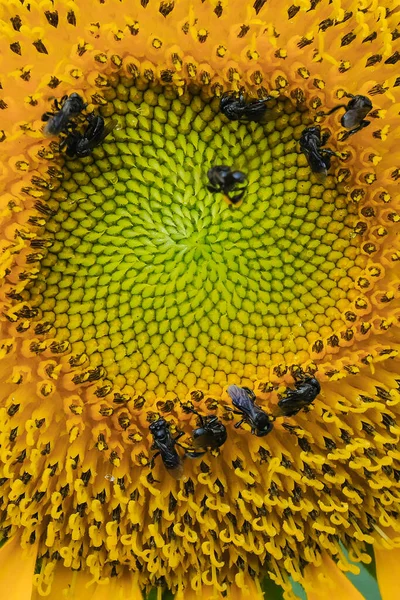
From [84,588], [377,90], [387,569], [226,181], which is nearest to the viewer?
[226,181]

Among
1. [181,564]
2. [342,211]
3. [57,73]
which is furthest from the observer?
[181,564]

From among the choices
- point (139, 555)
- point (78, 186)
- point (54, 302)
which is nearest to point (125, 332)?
point (54, 302)

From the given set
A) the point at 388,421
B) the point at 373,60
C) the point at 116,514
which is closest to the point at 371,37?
the point at 373,60

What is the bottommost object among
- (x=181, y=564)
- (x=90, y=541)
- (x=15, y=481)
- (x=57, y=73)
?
(x=181, y=564)

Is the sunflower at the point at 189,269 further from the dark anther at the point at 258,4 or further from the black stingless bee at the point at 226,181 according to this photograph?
the black stingless bee at the point at 226,181

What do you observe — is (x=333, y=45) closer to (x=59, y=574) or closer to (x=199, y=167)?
(x=199, y=167)

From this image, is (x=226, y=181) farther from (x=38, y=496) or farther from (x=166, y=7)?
(x=38, y=496)
